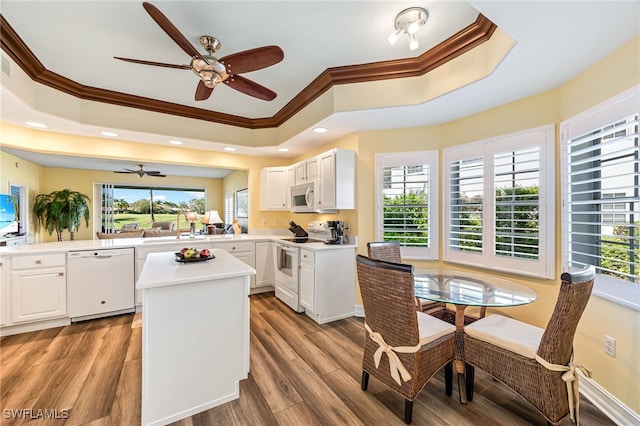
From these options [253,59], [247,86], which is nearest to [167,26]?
[253,59]

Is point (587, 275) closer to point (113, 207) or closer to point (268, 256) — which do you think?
point (268, 256)

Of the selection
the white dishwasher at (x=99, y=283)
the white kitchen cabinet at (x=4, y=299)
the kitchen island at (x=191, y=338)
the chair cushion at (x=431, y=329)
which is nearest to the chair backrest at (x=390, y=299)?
the chair cushion at (x=431, y=329)

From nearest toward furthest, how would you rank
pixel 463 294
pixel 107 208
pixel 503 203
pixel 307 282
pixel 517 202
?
pixel 463 294, pixel 517 202, pixel 503 203, pixel 307 282, pixel 107 208

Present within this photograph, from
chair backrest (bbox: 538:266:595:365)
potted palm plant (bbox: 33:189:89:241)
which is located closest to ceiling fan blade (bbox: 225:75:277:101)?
chair backrest (bbox: 538:266:595:365)

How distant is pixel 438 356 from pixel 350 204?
204 centimetres

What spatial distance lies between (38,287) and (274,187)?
3.18 m

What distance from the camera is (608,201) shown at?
68.7 inches

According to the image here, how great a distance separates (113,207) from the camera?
7.93 m

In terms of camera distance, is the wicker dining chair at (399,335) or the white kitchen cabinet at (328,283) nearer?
the wicker dining chair at (399,335)

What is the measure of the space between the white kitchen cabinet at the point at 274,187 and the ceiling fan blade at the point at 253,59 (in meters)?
2.61

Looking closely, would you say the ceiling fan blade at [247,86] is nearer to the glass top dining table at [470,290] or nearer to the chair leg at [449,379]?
the glass top dining table at [470,290]

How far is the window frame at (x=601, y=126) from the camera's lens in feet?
5.33

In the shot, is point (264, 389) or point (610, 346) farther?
point (264, 389)

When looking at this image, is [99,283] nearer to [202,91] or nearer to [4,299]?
[4,299]
